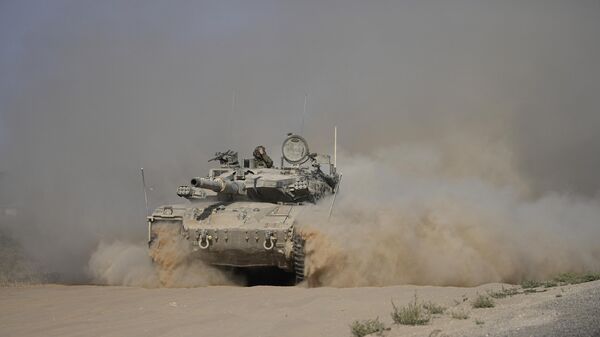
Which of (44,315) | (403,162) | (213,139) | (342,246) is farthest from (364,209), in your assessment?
(213,139)

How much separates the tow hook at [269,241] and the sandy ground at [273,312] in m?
0.97

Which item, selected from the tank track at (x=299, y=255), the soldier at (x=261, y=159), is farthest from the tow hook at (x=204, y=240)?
the soldier at (x=261, y=159)

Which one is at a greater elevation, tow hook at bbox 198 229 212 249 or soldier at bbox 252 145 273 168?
soldier at bbox 252 145 273 168

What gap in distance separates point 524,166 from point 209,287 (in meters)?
15.7

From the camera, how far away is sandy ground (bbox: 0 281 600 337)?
23.5ft

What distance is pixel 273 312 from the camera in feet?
31.1

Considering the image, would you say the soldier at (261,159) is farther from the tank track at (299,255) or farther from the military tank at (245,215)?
the tank track at (299,255)

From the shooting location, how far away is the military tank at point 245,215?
1296 cm

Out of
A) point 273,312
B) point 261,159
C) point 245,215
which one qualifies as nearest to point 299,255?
point 245,215

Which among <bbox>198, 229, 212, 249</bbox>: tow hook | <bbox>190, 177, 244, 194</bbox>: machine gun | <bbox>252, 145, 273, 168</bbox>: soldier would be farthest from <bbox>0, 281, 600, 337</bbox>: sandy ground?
<bbox>252, 145, 273, 168</bbox>: soldier

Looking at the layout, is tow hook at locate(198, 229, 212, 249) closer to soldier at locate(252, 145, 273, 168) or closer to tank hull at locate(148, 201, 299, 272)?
tank hull at locate(148, 201, 299, 272)

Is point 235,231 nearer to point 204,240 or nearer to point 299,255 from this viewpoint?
point 204,240

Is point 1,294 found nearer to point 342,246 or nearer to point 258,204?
point 258,204

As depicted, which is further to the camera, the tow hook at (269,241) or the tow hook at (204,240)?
the tow hook at (204,240)
